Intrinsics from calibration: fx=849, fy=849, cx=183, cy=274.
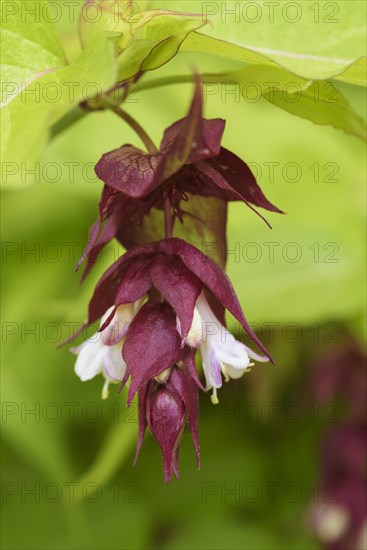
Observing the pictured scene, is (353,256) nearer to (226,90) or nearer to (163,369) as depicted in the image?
(226,90)

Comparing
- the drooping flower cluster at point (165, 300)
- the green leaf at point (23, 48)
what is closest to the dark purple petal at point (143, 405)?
the drooping flower cluster at point (165, 300)

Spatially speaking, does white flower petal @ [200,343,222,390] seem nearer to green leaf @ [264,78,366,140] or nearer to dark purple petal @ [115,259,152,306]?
dark purple petal @ [115,259,152,306]

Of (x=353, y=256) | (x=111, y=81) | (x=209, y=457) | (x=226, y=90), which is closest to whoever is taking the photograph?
(x=111, y=81)

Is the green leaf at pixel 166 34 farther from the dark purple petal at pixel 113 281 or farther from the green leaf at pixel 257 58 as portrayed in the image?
the dark purple petal at pixel 113 281

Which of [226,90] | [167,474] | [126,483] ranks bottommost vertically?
[126,483]

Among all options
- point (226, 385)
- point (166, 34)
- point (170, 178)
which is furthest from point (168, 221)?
point (226, 385)

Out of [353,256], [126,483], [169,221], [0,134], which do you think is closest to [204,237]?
[169,221]
